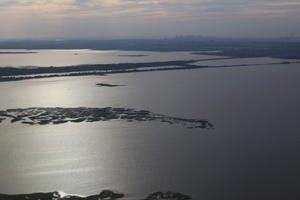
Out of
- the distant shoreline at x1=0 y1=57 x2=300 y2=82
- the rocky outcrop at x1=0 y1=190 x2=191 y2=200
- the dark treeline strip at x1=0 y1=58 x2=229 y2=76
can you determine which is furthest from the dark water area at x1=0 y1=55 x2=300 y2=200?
the dark treeline strip at x1=0 y1=58 x2=229 y2=76

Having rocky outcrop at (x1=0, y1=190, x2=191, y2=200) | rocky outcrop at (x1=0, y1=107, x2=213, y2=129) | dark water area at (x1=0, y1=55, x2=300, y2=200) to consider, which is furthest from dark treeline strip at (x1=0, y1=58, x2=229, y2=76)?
rocky outcrop at (x1=0, y1=190, x2=191, y2=200)

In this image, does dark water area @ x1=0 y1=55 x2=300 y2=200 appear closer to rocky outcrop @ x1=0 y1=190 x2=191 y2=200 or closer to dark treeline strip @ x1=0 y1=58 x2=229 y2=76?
rocky outcrop @ x1=0 y1=190 x2=191 y2=200

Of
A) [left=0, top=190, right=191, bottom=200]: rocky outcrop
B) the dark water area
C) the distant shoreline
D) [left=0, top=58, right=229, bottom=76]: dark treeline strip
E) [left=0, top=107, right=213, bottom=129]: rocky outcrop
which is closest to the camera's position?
[left=0, top=190, right=191, bottom=200]: rocky outcrop

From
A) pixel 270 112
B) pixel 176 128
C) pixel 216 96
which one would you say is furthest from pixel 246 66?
pixel 176 128

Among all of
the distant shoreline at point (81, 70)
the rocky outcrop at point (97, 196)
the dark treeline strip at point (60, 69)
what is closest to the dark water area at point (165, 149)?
the rocky outcrop at point (97, 196)

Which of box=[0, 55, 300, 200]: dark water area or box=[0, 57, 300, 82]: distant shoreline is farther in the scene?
box=[0, 57, 300, 82]: distant shoreline

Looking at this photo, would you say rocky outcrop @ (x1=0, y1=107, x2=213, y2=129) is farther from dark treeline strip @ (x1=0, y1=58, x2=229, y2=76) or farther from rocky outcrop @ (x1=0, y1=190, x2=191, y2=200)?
dark treeline strip @ (x1=0, y1=58, x2=229, y2=76)

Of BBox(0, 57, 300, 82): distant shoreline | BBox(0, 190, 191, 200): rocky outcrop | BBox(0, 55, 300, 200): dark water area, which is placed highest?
BBox(0, 57, 300, 82): distant shoreline

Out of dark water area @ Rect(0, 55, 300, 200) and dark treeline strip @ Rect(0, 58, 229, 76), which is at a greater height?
dark treeline strip @ Rect(0, 58, 229, 76)

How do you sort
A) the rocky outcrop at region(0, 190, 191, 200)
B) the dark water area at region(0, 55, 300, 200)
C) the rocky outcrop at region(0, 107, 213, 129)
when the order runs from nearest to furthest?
the rocky outcrop at region(0, 190, 191, 200) → the dark water area at region(0, 55, 300, 200) → the rocky outcrop at region(0, 107, 213, 129)

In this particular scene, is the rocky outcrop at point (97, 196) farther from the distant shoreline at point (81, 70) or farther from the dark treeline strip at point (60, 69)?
the dark treeline strip at point (60, 69)
